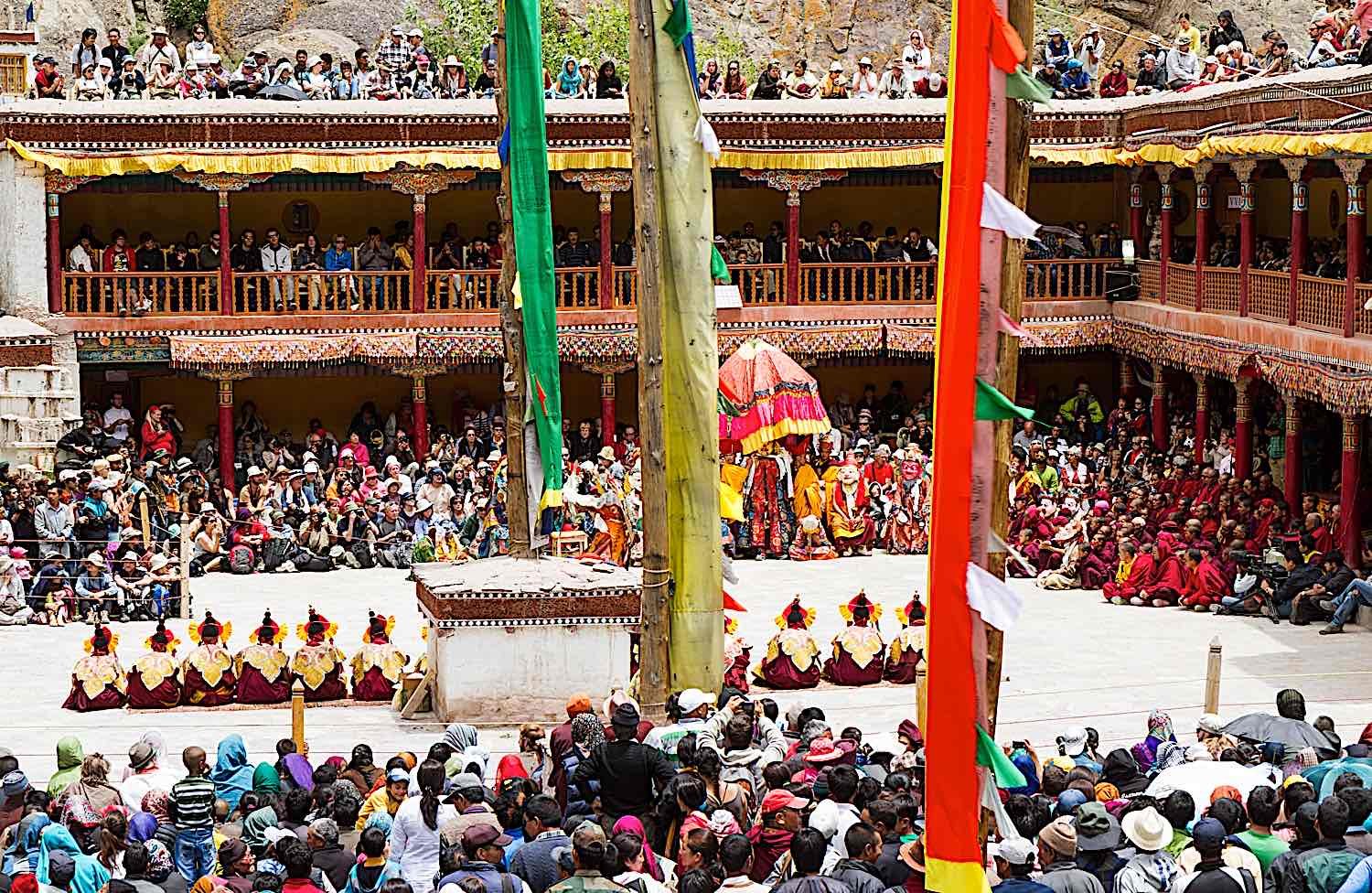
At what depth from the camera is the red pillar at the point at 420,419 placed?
94.8ft

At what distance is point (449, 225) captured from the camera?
31.4 metres

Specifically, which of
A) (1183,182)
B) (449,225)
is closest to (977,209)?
(449,225)

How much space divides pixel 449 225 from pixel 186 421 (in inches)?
176

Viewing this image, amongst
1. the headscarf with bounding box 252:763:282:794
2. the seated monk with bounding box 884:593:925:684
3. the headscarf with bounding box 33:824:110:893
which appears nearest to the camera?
the headscarf with bounding box 33:824:110:893

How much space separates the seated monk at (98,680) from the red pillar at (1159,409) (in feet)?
48.3

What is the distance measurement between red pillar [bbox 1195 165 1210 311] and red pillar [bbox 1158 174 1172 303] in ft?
3.40

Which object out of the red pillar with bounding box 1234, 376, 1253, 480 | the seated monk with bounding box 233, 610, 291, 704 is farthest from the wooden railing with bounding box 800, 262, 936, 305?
the seated monk with bounding box 233, 610, 291, 704

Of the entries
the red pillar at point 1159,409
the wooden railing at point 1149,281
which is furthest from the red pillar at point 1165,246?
the red pillar at point 1159,409

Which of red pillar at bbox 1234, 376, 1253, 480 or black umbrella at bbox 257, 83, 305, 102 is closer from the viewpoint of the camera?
red pillar at bbox 1234, 376, 1253, 480

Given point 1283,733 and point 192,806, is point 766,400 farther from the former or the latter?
point 192,806

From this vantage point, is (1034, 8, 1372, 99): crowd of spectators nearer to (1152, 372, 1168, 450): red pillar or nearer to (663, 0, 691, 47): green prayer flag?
(1152, 372, 1168, 450): red pillar

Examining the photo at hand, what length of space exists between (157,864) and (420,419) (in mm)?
18694

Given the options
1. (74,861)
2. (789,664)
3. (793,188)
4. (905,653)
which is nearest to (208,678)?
(789,664)

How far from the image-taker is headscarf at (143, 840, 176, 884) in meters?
10.3
